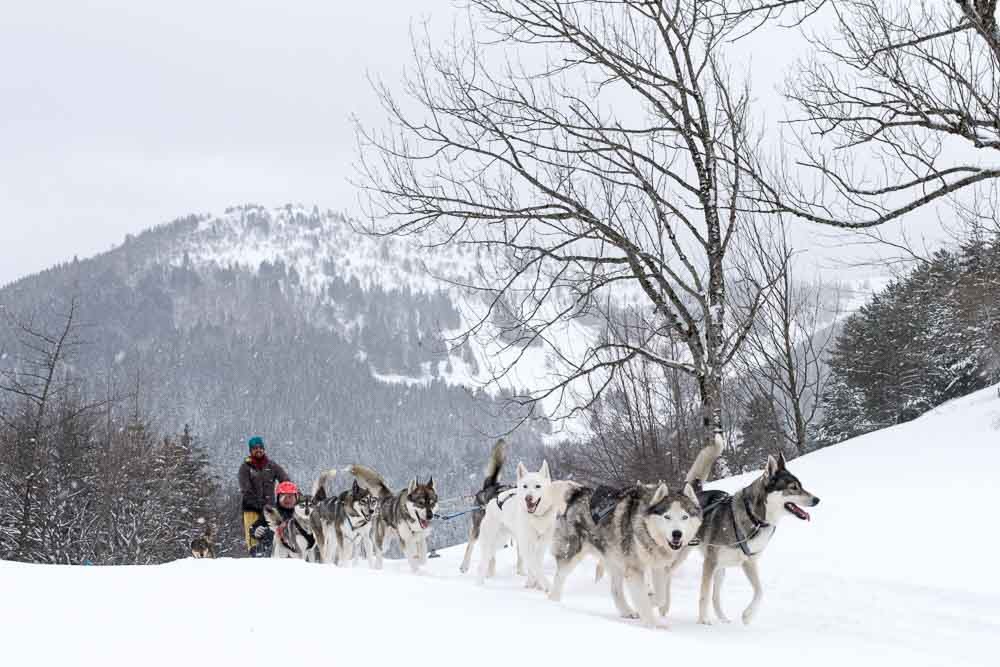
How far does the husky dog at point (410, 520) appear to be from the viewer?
32.6ft

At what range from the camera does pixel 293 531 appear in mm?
10812

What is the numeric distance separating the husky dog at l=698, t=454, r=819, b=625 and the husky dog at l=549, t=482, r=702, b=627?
37 cm

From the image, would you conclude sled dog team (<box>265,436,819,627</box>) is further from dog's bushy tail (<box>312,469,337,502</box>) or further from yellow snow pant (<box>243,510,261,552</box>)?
yellow snow pant (<box>243,510,261,552</box>)

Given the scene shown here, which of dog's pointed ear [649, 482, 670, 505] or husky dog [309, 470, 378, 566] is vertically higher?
dog's pointed ear [649, 482, 670, 505]

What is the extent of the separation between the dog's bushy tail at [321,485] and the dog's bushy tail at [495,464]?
8.85 ft

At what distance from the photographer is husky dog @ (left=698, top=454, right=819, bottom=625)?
6773mm

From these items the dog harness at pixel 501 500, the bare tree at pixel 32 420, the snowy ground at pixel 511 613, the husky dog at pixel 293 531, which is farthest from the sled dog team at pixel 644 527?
the bare tree at pixel 32 420

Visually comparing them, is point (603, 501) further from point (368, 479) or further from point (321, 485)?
point (321, 485)

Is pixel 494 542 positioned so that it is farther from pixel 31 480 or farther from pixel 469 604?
pixel 31 480

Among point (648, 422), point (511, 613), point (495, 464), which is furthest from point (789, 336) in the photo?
point (511, 613)

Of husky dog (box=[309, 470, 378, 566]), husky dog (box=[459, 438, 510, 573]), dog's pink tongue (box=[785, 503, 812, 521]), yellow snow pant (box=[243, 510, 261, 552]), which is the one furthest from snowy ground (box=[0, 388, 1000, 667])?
yellow snow pant (box=[243, 510, 261, 552])

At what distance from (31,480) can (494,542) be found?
50.2ft

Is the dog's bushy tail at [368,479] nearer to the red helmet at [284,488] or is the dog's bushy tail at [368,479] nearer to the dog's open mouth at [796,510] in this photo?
the red helmet at [284,488]

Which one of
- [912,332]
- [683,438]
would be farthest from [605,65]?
[912,332]
